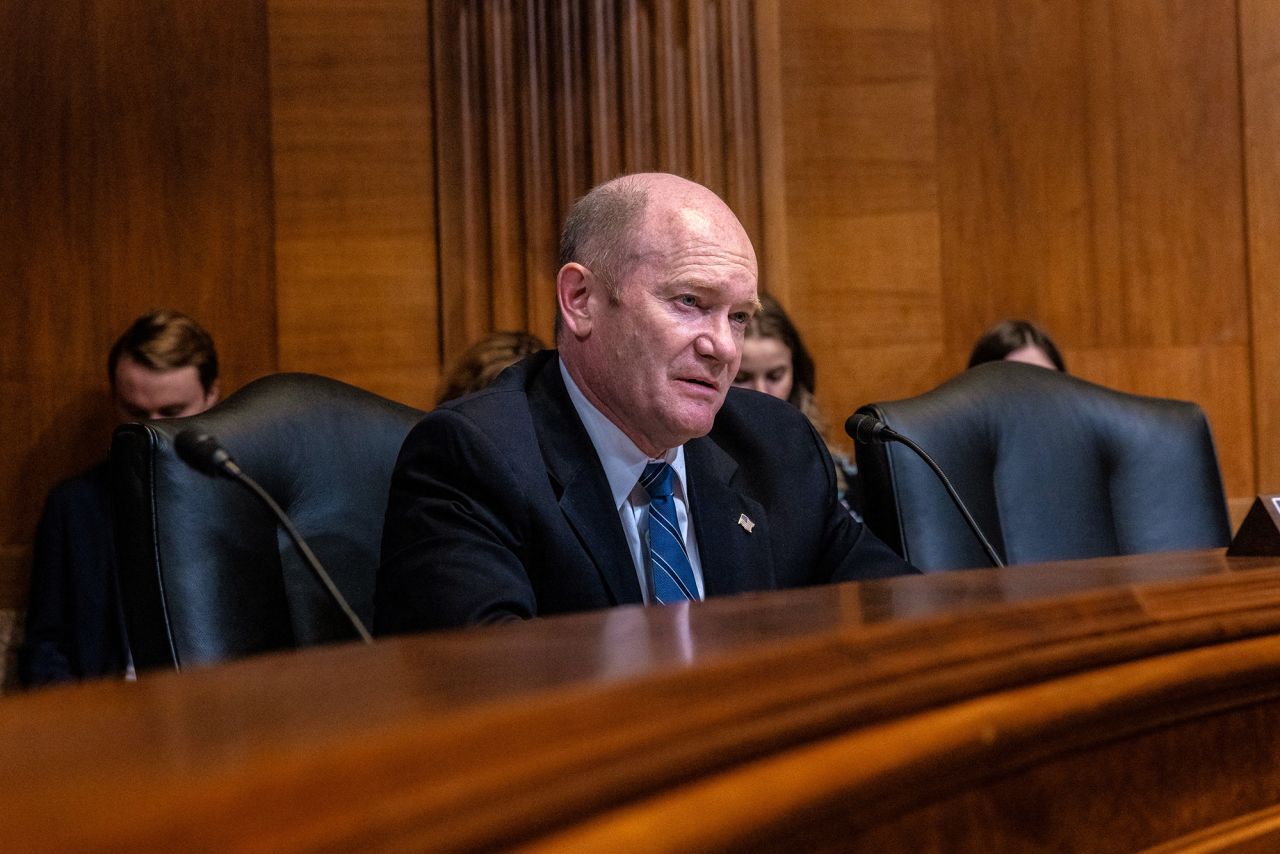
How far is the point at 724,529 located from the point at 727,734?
4.49 ft

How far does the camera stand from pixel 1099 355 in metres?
3.81

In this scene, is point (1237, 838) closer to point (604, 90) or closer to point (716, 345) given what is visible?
point (716, 345)

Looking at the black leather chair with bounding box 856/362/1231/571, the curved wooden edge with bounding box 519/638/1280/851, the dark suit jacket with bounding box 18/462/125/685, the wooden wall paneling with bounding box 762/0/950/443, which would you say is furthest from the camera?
the wooden wall paneling with bounding box 762/0/950/443

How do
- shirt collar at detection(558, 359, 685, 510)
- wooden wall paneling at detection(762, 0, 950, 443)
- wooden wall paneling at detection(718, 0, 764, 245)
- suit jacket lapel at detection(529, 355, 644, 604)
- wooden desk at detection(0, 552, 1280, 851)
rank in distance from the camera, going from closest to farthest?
wooden desk at detection(0, 552, 1280, 851) → suit jacket lapel at detection(529, 355, 644, 604) → shirt collar at detection(558, 359, 685, 510) → wooden wall paneling at detection(718, 0, 764, 245) → wooden wall paneling at detection(762, 0, 950, 443)

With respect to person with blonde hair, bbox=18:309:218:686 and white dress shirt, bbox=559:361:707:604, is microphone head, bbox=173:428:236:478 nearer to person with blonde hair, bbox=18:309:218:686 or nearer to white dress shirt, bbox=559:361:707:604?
white dress shirt, bbox=559:361:707:604

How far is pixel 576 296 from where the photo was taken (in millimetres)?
2039

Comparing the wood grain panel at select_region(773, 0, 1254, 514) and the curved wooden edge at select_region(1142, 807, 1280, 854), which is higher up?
the wood grain panel at select_region(773, 0, 1254, 514)

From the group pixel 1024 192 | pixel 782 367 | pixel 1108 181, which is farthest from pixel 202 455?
pixel 1108 181

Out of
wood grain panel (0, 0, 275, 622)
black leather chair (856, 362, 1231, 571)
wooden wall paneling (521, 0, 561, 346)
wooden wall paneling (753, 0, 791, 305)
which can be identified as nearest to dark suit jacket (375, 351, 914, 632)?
Result: black leather chair (856, 362, 1231, 571)

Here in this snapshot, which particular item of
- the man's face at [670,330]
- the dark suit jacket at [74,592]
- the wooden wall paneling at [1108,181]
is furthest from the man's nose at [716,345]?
the wooden wall paneling at [1108,181]

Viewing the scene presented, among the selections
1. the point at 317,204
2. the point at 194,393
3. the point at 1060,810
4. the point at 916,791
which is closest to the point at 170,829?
the point at 916,791

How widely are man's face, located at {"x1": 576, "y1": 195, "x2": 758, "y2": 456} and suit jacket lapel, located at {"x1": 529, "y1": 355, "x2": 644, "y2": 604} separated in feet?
0.26

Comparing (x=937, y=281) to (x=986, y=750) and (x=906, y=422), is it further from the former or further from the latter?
(x=986, y=750)

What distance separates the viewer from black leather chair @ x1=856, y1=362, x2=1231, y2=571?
231 centimetres
